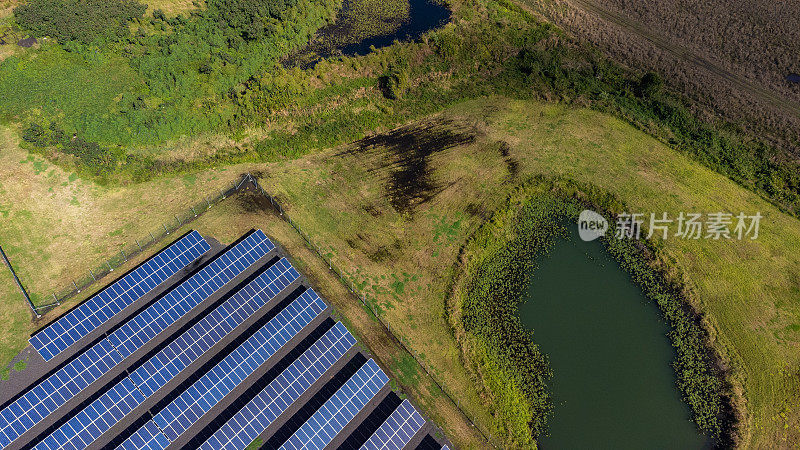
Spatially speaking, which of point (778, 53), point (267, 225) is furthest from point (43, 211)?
point (778, 53)

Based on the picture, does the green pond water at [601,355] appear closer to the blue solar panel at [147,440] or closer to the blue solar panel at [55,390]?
the blue solar panel at [147,440]

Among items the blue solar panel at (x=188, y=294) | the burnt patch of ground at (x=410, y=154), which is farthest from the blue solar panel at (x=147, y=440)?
the burnt patch of ground at (x=410, y=154)

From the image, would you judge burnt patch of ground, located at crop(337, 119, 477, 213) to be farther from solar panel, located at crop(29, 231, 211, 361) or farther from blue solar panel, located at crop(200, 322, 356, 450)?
solar panel, located at crop(29, 231, 211, 361)

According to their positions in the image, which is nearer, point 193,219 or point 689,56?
point 193,219

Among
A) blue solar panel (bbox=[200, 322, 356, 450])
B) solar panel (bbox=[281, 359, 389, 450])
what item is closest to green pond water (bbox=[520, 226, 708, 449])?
solar panel (bbox=[281, 359, 389, 450])

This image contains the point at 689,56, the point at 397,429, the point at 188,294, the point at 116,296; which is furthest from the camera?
the point at 689,56

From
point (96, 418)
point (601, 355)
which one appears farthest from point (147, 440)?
point (601, 355)

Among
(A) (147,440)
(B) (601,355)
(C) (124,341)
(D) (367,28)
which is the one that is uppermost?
(D) (367,28)

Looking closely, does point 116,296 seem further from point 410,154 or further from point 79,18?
point 79,18
